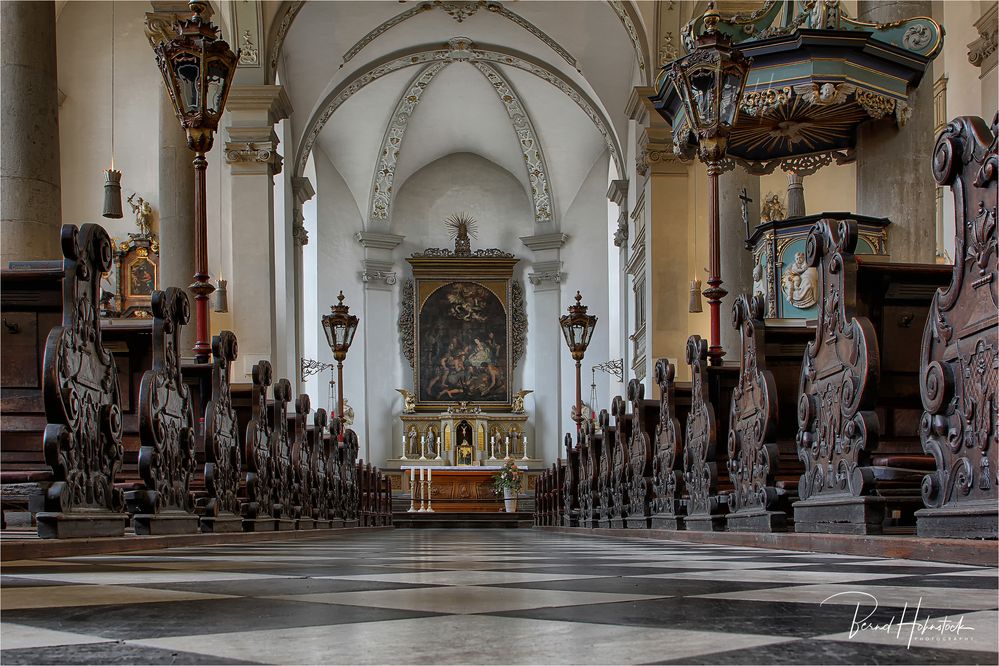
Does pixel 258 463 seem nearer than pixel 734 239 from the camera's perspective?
Yes

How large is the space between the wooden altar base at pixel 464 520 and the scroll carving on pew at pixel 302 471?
8.68m

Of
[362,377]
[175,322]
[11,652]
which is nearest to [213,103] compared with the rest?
[175,322]

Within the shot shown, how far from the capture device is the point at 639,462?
663 cm

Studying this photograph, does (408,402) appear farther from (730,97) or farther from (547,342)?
(730,97)

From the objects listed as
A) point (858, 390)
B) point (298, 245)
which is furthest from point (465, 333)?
point (858, 390)

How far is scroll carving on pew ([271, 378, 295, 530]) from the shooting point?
640cm

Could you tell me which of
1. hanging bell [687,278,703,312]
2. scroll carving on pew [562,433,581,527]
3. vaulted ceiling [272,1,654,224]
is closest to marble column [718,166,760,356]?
hanging bell [687,278,703,312]

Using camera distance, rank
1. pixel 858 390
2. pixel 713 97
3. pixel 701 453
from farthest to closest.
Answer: pixel 713 97 → pixel 701 453 → pixel 858 390

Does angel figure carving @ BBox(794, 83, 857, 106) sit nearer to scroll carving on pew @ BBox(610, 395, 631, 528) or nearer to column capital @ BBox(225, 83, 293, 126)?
scroll carving on pew @ BBox(610, 395, 631, 528)

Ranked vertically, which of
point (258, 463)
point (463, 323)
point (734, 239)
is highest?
point (463, 323)

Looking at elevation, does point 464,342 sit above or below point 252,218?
below

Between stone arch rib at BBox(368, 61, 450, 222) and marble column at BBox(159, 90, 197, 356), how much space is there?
375 inches

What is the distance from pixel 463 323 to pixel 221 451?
18.2 m

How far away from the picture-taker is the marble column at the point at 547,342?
2250 cm
